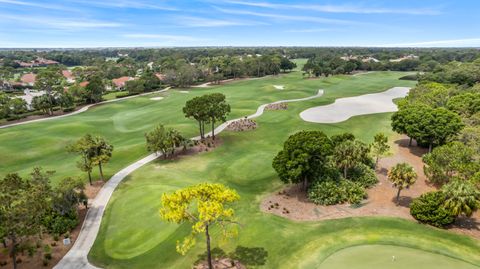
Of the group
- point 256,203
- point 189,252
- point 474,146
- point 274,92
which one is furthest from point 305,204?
Answer: point 274,92

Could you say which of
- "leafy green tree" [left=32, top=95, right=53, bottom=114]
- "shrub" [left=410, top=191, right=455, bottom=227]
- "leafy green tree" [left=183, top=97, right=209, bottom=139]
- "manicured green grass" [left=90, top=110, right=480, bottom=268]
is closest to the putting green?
"manicured green grass" [left=90, top=110, right=480, bottom=268]

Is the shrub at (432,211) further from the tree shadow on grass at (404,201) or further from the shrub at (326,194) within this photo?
the shrub at (326,194)

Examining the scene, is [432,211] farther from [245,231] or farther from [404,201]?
[245,231]

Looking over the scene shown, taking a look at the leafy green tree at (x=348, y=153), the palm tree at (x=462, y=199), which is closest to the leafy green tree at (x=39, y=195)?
the leafy green tree at (x=348, y=153)

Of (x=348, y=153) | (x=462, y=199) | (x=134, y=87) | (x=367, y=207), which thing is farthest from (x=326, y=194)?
(x=134, y=87)

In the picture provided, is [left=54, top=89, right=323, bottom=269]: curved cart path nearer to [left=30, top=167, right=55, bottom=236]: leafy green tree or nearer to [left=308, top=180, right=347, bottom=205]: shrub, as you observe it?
[left=30, top=167, right=55, bottom=236]: leafy green tree

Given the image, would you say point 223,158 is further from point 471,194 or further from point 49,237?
point 471,194

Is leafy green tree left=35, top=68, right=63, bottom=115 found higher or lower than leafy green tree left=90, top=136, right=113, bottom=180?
higher
